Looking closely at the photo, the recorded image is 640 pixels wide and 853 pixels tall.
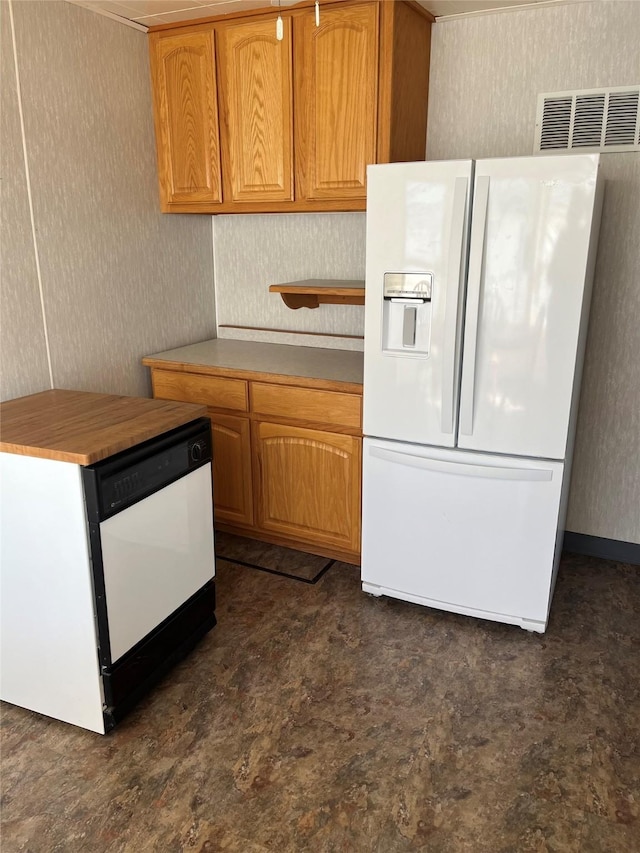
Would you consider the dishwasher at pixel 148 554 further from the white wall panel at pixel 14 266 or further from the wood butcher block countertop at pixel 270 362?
the white wall panel at pixel 14 266

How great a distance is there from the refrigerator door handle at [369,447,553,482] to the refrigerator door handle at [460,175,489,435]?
137mm

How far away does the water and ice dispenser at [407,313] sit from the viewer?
2277 millimetres

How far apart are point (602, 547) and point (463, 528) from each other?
A: 1018 mm

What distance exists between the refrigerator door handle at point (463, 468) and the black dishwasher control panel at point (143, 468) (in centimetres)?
72

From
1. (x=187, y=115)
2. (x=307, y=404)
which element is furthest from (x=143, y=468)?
(x=187, y=115)

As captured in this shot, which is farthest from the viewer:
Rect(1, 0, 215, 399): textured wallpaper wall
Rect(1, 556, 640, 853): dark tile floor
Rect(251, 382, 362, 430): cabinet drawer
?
Rect(251, 382, 362, 430): cabinet drawer

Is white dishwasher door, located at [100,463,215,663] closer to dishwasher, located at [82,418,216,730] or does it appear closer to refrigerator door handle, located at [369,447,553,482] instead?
dishwasher, located at [82,418,216,730]

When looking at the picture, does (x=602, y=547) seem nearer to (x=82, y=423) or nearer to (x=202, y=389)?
(x=202, y=389)

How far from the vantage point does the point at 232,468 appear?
120 inches

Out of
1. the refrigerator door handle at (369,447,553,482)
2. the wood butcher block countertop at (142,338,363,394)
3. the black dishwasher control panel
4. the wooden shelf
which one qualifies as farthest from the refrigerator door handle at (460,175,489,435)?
the black dishwasher control panel

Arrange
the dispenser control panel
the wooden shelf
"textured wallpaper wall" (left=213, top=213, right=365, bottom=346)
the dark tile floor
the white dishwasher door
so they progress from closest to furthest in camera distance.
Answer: the dark tile floor
the white dishwasher door
the dispenser control panel
the wooden shelf
"textured wallpaper wall" (left=213, top=213, right=365, bottom=346)

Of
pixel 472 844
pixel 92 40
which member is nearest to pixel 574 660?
pixel 472 844

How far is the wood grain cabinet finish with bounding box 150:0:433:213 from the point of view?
250cm

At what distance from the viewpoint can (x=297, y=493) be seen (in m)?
2.90
